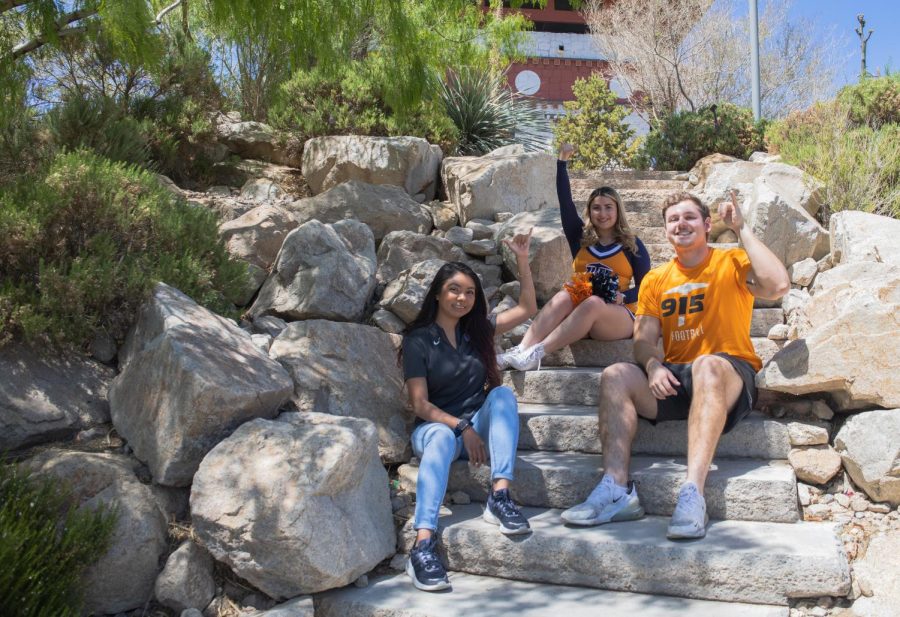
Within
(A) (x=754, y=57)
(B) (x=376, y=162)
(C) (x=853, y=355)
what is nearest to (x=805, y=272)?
(C) (x=853, y=355)

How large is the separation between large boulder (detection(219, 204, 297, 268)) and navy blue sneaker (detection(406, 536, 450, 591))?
8.22 ft

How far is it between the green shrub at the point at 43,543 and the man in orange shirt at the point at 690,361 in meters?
1.85

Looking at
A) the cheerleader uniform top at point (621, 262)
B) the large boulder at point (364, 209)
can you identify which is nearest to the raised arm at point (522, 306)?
the cheerleader uniform top at point (621, 262)

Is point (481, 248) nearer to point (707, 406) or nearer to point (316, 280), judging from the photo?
point (316, 280)

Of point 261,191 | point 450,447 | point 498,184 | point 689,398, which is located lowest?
point 450,447

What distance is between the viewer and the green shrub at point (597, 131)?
42.0 feet

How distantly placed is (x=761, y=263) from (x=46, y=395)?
3216 mm

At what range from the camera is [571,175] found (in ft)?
26.7

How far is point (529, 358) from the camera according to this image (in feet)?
14.2

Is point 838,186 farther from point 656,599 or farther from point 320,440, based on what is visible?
point 320,440

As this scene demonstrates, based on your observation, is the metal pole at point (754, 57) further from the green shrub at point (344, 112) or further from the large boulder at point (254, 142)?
the large boulder at point (254, 142)

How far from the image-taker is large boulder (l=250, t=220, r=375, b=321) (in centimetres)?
438

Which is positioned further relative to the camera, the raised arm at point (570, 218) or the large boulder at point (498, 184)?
the large boulder at point (498, 184)

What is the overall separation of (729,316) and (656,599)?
1.27m
